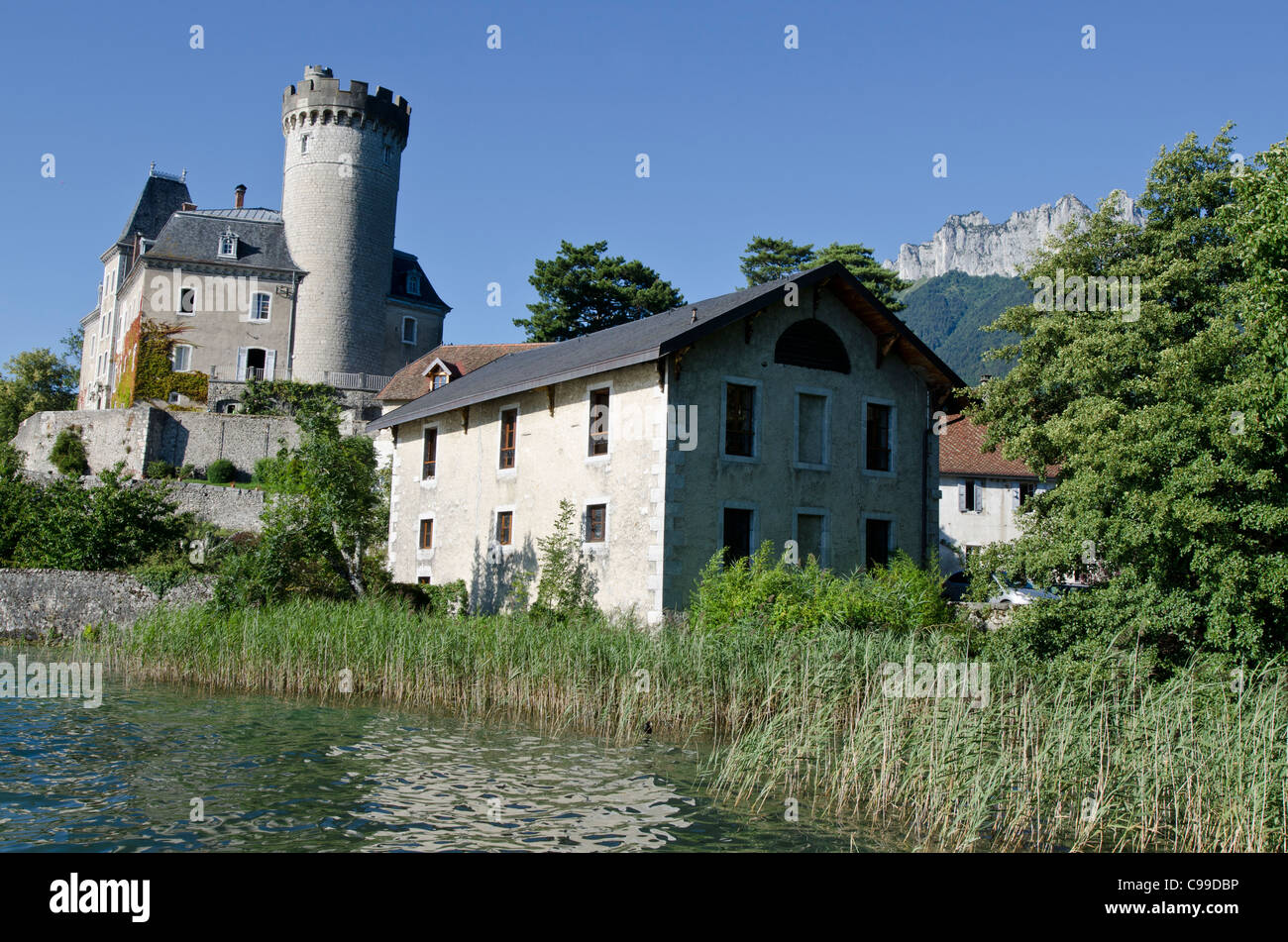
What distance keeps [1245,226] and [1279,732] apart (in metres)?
7.42

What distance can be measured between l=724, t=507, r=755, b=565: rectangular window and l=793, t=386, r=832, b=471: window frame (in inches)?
64.4

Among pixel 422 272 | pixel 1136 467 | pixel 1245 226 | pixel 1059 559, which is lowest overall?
pixel 1059 559

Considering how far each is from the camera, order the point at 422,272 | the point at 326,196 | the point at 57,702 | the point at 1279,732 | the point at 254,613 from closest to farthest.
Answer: the point at 1279,732 < the point at 57,702 < the point at 254,613 < the point at 326,196 < the point at 422,272

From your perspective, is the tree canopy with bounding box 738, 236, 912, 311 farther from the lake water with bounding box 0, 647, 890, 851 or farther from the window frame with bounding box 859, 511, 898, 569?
the lake water with bounding box 0, 647, 890, 851

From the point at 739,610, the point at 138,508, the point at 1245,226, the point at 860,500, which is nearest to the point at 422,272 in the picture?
the point at 138,508

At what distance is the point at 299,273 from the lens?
171 ft

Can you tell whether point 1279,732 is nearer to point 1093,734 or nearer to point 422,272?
point 1093,734

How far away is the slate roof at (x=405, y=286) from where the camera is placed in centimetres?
5700

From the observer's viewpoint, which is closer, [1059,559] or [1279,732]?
[1279,732]

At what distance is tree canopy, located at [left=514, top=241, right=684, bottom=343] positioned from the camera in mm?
47375

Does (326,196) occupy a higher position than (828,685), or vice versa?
(326,196)

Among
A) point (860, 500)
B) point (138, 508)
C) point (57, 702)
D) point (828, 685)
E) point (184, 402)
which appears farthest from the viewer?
point (184, 402)

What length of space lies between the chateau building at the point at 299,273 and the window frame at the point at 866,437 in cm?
3431

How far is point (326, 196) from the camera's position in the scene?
5259 centimetres
